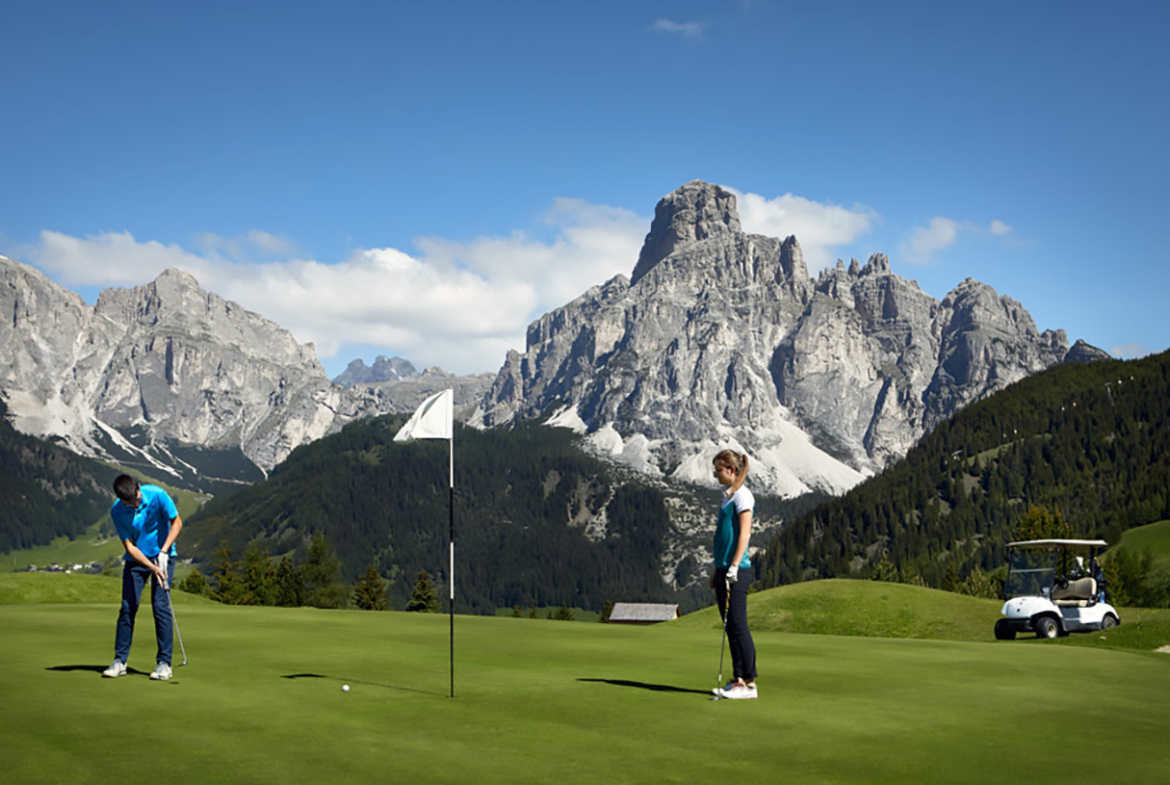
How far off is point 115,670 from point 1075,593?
30.2 metres

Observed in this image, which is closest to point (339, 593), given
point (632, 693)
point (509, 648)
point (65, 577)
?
point (65, 577)

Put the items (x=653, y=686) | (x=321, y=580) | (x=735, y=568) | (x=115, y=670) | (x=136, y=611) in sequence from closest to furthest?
1. (x=735, y=568)
2. (x=115, y=670)
3. (x=136, y=611)
4. (x=653, y=686)
5. (x=321, y=580)

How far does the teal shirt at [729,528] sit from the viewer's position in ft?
48.8

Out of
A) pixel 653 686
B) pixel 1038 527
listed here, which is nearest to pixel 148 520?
pixel 653 686

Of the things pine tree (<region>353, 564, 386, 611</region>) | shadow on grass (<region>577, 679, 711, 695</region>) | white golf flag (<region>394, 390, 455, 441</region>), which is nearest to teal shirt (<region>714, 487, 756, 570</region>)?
shadow on grass (<region>577, 679, 711, 695</region>)

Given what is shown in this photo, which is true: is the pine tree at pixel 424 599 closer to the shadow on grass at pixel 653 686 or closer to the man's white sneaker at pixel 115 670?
the shadow on grass at pixel 653 686

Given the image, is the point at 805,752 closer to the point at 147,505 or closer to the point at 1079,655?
the point at 147,505

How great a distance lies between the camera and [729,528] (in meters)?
15.1

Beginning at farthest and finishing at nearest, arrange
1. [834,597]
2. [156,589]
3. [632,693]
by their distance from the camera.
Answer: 1. [834,597]
2. [156,589]
3. [632,693]

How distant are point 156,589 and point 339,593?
4317 inches

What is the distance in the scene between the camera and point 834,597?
45062mm

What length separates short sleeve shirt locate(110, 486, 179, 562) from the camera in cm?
1633

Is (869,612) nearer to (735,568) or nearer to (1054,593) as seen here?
(1054,593)

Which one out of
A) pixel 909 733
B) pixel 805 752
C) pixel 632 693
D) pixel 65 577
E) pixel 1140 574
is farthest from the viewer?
pixel 1140 574
